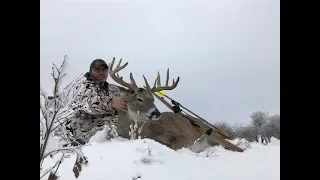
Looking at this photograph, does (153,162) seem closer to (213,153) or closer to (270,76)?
(213,153)

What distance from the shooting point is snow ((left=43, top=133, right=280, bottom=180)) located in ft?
8.84

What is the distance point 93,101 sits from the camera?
9.14ft

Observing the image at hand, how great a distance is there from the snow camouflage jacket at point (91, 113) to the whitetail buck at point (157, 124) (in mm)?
78

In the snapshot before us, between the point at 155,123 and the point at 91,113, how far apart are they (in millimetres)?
455

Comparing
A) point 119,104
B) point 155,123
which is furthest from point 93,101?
point 155,123

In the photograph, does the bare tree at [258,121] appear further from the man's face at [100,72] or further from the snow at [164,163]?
the man's face at [100,72]

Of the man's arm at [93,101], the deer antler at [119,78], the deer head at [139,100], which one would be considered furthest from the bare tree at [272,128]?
the man's arm at [93,101]

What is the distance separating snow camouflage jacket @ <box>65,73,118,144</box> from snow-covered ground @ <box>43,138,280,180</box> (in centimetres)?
10

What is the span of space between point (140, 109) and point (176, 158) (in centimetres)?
42

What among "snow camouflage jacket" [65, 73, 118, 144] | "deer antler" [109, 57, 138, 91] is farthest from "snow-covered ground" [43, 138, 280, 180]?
"deer antler" [109, 57, 138, 91]

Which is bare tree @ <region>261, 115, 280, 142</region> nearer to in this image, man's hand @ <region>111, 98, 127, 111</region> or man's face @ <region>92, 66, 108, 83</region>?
man's hand @ <region>111, 98, 127, 111</region>

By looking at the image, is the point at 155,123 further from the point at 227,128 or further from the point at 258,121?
the point at 258,121

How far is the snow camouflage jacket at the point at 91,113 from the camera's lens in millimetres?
2742
